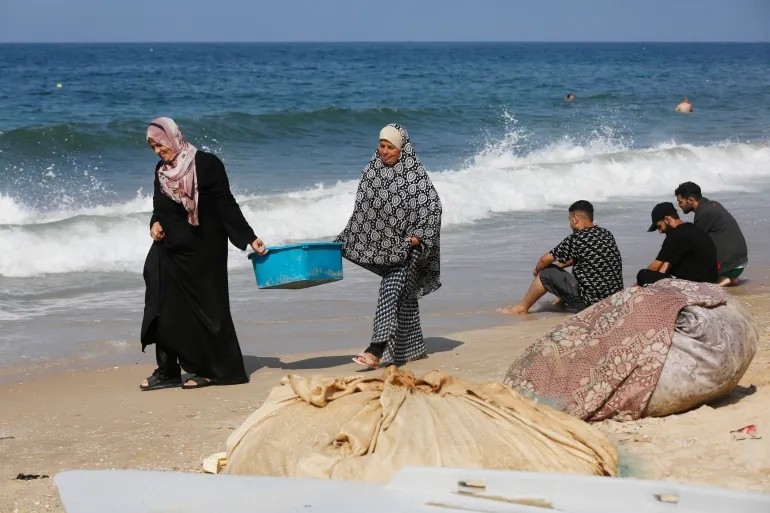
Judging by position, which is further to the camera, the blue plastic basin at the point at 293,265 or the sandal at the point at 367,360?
the sandal at the point at 367,360

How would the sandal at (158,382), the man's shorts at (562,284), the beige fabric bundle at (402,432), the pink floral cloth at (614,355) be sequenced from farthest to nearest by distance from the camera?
the man's shorts at (562,284), the sandal at (158,382), the pink floral cloth at (614,355), the beige fabric bundle at (402,432)

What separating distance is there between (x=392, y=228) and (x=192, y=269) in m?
1.29

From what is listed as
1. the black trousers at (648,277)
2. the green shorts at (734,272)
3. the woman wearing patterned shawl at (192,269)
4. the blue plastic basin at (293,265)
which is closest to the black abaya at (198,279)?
the woman wearing patterned shawl at (192,269)

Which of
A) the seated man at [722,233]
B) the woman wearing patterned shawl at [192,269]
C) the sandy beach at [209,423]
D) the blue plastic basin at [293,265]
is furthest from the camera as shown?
the seated man at [722,233]

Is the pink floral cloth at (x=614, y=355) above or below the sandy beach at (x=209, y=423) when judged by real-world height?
above

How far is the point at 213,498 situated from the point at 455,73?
4848 centimetres

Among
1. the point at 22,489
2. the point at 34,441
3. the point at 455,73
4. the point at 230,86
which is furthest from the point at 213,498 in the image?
the point at 455,73

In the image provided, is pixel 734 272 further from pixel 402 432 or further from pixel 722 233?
pixel 402 432

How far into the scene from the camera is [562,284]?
8.79 meters

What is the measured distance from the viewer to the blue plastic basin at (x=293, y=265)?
6547mm

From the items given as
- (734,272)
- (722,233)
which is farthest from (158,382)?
(734,272)

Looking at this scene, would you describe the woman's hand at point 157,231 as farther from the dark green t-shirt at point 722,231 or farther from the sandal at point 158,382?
the dark green t-shirt at point 722,231

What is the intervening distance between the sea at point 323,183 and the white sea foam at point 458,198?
0.04 metres

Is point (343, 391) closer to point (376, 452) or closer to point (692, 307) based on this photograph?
point (376, 452)
